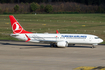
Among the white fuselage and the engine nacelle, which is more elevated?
the white fuselage

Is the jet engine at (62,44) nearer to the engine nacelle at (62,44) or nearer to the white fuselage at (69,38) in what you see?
the engine nacelle at (62,44)

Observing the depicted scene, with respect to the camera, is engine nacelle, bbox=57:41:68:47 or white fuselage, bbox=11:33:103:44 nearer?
engine nacelle, bbox=57:41:68:47

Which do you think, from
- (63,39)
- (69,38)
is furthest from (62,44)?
(69,38)

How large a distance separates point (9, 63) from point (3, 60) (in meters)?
3.18

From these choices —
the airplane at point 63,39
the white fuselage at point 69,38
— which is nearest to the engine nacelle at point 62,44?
the airplane at point 63,39

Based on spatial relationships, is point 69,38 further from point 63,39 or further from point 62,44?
point 62,44

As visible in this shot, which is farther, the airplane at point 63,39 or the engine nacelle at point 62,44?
the airplane at point 63,39

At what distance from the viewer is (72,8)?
174250 millimetres

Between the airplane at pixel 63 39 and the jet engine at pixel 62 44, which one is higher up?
the airplane at pixel 63 39

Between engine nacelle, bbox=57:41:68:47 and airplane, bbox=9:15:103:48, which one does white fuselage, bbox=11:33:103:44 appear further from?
engine nacelle, bbox=57:41:68:47

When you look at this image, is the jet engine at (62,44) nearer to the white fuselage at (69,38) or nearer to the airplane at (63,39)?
the airplane at (63,39)

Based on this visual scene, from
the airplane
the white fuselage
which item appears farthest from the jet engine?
the white fuselage

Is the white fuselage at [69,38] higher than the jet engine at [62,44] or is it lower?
higher

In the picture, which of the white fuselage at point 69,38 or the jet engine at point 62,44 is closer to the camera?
the jet engine at point 62,44
